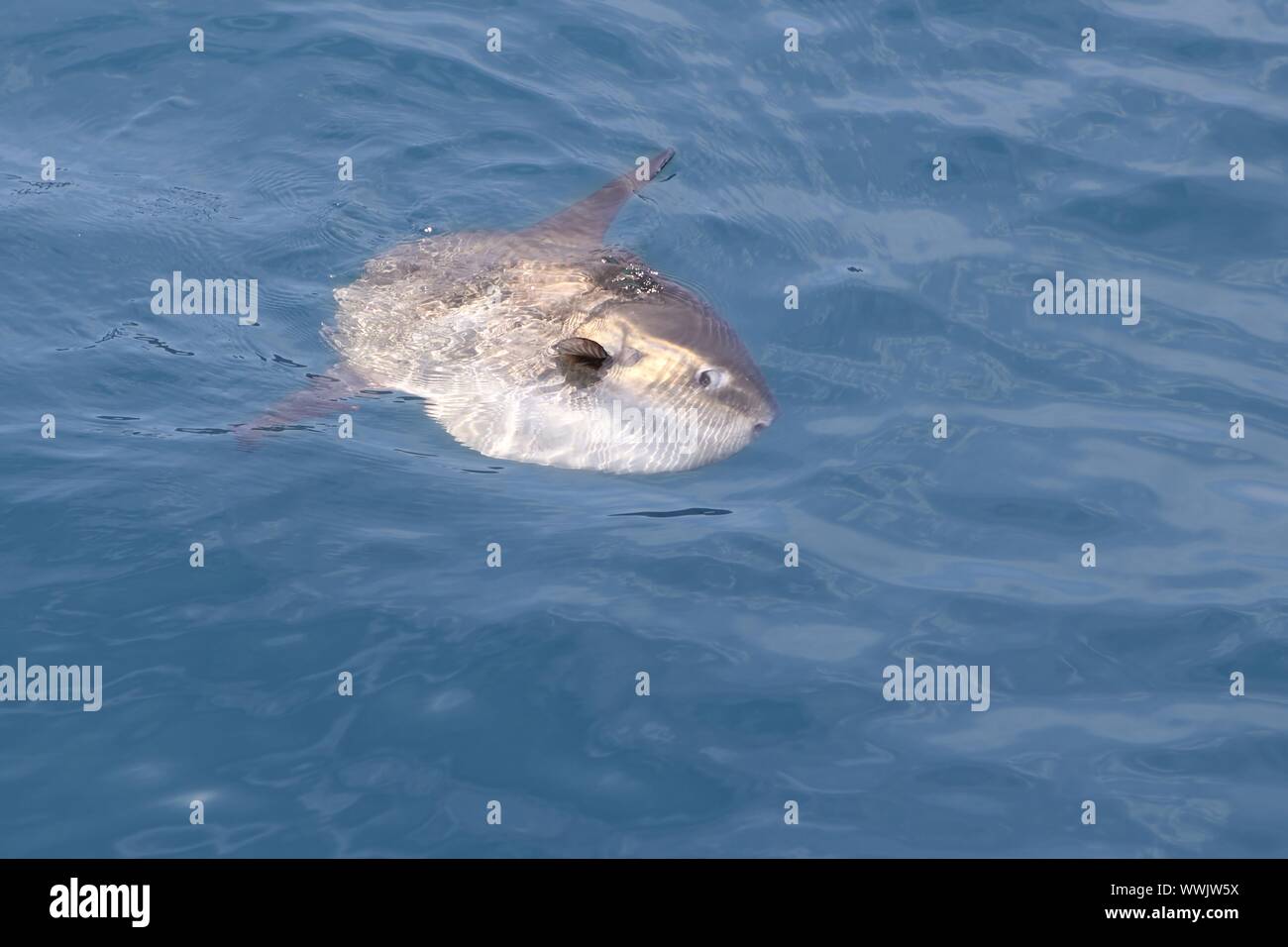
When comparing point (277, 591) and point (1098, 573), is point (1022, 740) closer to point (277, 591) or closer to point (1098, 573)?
point (1098, 573)

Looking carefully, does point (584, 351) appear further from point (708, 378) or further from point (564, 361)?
point (708, 378)

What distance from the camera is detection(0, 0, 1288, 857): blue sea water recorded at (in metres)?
7.25

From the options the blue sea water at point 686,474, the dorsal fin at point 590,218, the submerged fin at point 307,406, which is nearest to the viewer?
the blue sea water at point 686,474

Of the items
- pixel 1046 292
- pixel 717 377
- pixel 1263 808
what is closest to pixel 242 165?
pixel 717 377

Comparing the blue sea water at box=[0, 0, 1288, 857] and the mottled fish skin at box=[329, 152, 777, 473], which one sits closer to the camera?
the blue sea water at box=[0, 0, 1288, 857]

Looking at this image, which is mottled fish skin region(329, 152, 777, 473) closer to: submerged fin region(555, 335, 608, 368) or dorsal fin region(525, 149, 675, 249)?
submerged fin region(555, 335, 608, 368)

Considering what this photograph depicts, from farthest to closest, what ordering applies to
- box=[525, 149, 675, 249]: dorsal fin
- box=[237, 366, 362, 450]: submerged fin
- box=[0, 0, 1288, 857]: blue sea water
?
box=[525, 149, 675, 249]: dorsal fin < box=[237, 366, 362, 450]: submerged fin < box=[0, 0, 1288, 857]: blue sea water

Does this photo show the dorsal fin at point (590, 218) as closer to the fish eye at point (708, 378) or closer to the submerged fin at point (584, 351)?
the submerged fin at point (584, 351)

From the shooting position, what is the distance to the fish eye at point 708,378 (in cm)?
938

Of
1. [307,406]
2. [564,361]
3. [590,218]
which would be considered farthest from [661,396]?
[590,218]

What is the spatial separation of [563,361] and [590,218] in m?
2.29

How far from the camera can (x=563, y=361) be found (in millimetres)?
9531

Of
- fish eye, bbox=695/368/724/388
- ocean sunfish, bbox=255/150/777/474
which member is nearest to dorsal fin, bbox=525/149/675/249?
→ ocean sunfish, bbox=255/150/777/474

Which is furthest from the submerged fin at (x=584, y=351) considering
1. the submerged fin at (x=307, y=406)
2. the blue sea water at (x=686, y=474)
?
the submerged fin at (x=307, y=406)
